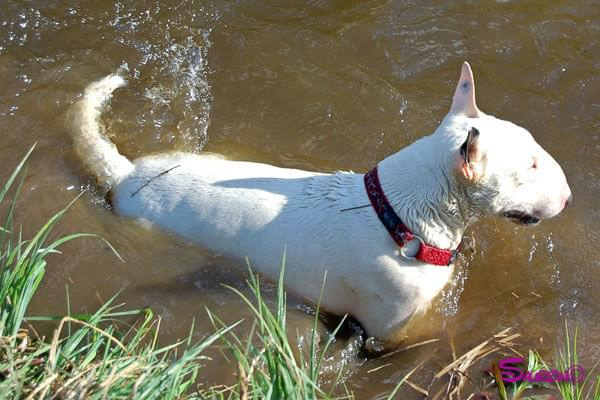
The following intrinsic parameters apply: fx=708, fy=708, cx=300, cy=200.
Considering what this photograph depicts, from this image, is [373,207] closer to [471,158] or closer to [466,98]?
[471,158]

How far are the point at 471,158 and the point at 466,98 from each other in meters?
0.56

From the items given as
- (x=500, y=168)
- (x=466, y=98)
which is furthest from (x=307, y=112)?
(x=500, y=168)

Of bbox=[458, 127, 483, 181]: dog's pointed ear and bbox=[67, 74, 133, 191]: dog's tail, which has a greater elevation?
bbox=[67, 74, 133, 191]: dog's tail

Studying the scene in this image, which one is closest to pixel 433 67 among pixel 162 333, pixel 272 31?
pixel 272 31

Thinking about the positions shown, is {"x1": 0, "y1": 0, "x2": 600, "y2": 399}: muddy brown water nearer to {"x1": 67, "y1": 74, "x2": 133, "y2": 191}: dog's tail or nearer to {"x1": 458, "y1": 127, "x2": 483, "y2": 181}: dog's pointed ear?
{"x1": 67, "y1": 74, "x2": 133, "y2": 191}: dog's tail

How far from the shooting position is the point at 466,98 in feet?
14.9

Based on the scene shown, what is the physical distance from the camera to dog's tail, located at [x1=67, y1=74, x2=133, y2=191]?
564 cm

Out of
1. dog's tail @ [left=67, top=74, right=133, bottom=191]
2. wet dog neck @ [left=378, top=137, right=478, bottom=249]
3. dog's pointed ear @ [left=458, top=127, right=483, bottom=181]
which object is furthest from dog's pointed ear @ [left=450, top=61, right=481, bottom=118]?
dog's tail @ [left=67, top=74, right=133, bottom=191]

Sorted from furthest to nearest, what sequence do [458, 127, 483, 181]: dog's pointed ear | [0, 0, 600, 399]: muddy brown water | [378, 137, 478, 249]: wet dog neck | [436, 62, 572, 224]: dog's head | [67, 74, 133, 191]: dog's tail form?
[67, 74, 133, 191]: dog's tail < [0, 0, 600, 399]: muddy brown water < [378, 137, 478, 249]: wet dog neck < [436, 62, 572, 224]: dog's head < [458, 127, 483, 181]: dog's pointed ear

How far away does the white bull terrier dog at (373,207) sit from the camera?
4.39 m

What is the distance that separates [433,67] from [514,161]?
9.56 feet

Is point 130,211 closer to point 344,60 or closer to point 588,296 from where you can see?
point 344,60

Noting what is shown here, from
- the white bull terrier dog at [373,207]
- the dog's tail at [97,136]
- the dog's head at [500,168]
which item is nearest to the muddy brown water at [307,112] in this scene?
the dog's tail at [97,136]

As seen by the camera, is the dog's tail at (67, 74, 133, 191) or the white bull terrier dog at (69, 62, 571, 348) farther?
the dog's tail at (67, 74, 133, 191)
